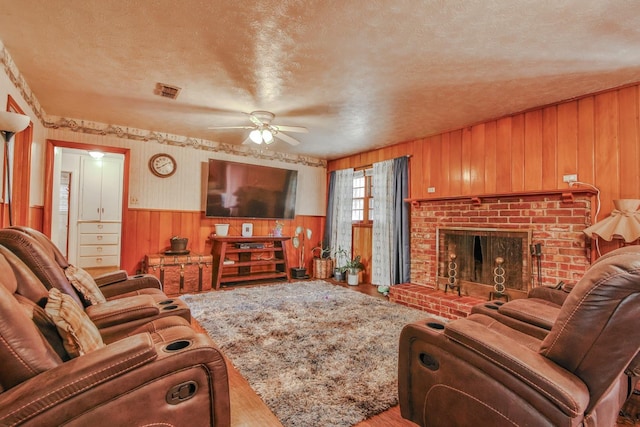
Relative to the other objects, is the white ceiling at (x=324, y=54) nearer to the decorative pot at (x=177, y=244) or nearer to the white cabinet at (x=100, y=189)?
the decorative pot at (x=177, y=244)

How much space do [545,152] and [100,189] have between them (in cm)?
A: 730

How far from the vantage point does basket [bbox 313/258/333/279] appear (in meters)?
5.71

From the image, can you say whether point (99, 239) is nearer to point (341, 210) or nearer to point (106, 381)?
point (341, 210)

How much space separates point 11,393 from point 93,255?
6117 millimetres

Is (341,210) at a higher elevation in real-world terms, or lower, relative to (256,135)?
lower

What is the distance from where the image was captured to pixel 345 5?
178 cm

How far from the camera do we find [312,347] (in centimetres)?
251

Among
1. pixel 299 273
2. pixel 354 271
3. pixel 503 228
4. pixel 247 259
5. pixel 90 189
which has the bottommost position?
pixel 299 273

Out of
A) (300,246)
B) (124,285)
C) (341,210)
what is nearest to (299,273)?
(300,246)

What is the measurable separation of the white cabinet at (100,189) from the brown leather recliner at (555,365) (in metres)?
6.64

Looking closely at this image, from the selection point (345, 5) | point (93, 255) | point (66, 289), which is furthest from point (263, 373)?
point (93, 255)

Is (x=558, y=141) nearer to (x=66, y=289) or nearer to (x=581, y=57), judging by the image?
(x=581, y=57)

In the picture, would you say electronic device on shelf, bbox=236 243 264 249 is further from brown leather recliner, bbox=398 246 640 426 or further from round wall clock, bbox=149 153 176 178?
brown leather recliner, bbox=398 246 640 426

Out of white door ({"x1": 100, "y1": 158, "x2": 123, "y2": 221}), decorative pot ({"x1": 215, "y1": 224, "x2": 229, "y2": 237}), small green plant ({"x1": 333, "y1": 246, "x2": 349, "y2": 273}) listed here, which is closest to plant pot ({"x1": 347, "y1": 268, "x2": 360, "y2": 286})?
small green plant ({"x1": 333, "y1": 246, "x2": 349, "y2": 273})
